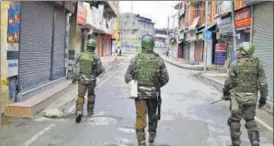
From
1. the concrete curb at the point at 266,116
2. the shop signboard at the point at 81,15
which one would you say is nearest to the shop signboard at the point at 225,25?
the shop signboard at the point at 81,15

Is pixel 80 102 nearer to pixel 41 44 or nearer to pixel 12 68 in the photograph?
pixel 12 68

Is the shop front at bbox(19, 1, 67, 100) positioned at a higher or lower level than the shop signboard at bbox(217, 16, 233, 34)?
lower

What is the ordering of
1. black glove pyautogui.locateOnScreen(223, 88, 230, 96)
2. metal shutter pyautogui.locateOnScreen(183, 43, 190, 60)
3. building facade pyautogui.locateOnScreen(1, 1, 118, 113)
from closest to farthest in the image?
black glove pyautogui.locateOnScreen(223, 88, 230, 96) → building facade pyautogui.locateOnScreen(1, 1, 118, 113) → metal shutter pyautogui.locateOnScreen(183, 43, 190, 60)

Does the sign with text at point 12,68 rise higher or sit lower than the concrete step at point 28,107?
higher

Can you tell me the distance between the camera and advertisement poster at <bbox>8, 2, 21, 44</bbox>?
980cm

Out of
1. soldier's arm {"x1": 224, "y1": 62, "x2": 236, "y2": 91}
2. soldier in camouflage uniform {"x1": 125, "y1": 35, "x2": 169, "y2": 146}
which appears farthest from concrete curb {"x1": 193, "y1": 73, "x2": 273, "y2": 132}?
soldier in camouflage uniform {"x1": 125, "y1": 35, "x2": 169, "y2": 146}

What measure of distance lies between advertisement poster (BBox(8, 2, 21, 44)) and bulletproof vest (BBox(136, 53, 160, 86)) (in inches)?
177

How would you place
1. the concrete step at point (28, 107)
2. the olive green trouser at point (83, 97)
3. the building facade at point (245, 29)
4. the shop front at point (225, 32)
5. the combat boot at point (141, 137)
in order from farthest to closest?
the shop front at point (225, 32) < the building facade at point (245, 29) < the concrete step at point (28, 107) < the olive green trouser at point (83, 97) < the combat boot at point (141, 137)

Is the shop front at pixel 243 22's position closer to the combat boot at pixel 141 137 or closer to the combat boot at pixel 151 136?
the combat boot at pixel 151 136

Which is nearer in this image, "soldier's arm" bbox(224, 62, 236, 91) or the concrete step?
"soldier's arm" bbox(224, 62, 236, 91)

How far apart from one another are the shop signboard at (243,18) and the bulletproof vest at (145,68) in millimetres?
13135

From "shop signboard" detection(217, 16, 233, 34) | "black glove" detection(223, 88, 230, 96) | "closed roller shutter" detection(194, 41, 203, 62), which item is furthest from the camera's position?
"closed roller shutter" detection(194, 41, 203, 62)

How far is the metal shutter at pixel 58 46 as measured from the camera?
607 inches

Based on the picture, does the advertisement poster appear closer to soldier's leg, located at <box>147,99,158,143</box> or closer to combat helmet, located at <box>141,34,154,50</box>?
combat helmet, located at <box>141,34,154,50</box>
